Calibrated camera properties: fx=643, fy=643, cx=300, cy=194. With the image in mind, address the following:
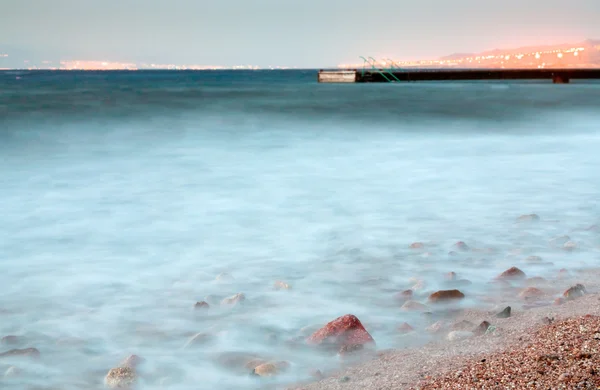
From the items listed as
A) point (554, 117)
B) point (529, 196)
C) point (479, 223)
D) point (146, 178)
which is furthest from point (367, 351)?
point (554, 117)

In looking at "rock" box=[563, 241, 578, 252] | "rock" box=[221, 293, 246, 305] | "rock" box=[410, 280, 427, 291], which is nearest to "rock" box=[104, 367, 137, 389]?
"rock" box=[221, 293, 246, 305]

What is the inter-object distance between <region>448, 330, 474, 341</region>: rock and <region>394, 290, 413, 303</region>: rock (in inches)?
28.0

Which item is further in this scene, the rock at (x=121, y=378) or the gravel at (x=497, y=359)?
the rock at (x=121, y=378)

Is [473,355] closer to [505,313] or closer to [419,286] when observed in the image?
[505,313]

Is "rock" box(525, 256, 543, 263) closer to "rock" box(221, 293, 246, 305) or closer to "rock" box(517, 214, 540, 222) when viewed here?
"rock" box(517, 214, 540, 222)

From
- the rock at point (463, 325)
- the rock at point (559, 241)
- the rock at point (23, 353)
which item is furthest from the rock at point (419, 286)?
the rock at point (23, 353)

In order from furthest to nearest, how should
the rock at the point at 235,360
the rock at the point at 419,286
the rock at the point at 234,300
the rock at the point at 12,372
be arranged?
the rock at the point at 419,286, the rock at the point at 234,300, the rock at the point at 235,360, the rock at the point at 12,372

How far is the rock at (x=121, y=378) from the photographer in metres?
2.96

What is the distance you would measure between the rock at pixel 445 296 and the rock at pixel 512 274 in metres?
0.54

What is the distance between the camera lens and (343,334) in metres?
3.40

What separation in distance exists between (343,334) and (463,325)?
69cm

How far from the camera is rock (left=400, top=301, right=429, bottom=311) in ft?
12.8

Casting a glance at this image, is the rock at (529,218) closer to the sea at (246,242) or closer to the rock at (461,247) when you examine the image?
the sea at (246,242)

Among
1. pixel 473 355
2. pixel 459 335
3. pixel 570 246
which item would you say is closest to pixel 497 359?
pixel 473 355
